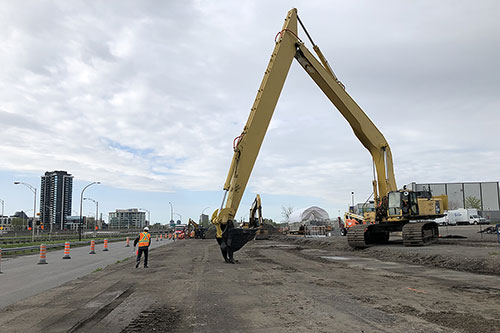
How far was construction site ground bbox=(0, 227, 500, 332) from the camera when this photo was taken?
6.56 m

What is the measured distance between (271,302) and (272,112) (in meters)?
10.1

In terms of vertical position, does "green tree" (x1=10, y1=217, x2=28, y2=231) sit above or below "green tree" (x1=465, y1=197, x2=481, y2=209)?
below

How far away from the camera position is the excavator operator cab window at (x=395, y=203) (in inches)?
861

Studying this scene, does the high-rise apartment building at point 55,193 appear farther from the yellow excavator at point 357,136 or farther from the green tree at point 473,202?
the green tree at point 473,202

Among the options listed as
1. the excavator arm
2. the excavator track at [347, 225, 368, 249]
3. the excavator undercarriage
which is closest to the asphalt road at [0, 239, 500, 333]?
the excavator arm

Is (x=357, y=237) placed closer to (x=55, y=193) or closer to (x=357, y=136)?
(x=357, y=136)

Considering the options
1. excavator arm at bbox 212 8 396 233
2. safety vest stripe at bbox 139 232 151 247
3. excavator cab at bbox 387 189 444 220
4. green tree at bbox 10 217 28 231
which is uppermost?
excavator arm at bbox 212 8 396 233

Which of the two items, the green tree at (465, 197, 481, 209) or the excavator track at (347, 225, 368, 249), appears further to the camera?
the green tree at (465, 197, 481, 209)

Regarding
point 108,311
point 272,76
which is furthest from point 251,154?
point 108,311

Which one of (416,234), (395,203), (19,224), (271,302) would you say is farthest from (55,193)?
(271,302)

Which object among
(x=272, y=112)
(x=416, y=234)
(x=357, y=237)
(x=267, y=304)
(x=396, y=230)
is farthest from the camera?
(x=396, y=230)

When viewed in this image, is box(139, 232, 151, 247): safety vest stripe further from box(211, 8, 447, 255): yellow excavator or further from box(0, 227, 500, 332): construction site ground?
box(211, 8, 447, 255): yellow excavator

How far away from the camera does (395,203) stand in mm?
21906

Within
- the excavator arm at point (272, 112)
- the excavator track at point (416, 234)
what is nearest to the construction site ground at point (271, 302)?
the excavator arm at point (272, 112)
